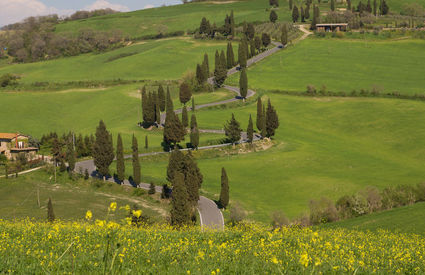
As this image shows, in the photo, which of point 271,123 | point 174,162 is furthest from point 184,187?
point 271,123

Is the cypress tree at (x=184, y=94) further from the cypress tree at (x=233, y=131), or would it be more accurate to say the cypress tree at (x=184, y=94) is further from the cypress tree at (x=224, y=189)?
the cypress tree at (x=224, y=189)

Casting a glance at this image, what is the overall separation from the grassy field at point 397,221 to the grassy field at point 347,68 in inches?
3935

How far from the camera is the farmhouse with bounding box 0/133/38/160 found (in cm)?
11281

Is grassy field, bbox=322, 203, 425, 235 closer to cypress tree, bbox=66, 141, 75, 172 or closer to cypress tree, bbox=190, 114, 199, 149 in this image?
cypress tree, bbox=190, 114, 199, 149

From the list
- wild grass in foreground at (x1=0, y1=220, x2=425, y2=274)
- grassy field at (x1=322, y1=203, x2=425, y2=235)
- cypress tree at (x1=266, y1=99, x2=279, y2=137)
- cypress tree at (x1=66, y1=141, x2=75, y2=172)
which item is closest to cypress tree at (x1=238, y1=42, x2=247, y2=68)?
cypress tree at (x1=266, y1=99, x2=279, y2=137)

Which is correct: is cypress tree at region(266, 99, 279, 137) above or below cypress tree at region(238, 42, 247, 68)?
below

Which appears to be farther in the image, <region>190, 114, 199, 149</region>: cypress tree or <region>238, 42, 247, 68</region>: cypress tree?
<region>238, 42, 247, 68</region>: cypress tree

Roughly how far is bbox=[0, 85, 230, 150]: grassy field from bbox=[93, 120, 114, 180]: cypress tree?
27275 millimetres

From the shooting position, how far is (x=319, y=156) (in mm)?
97188

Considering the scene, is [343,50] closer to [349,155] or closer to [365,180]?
[349,155]

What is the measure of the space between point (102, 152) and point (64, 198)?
14.7 metres

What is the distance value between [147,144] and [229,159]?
20.5 metres

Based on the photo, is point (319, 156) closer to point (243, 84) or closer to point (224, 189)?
point (224, 189)

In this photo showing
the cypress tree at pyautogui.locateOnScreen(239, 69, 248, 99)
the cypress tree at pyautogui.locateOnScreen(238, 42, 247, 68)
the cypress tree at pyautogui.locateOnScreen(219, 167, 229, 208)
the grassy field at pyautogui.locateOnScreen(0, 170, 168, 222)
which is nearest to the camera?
the grassy field at pyautogui.locateOnScreen(0, 170, 168, 222)
